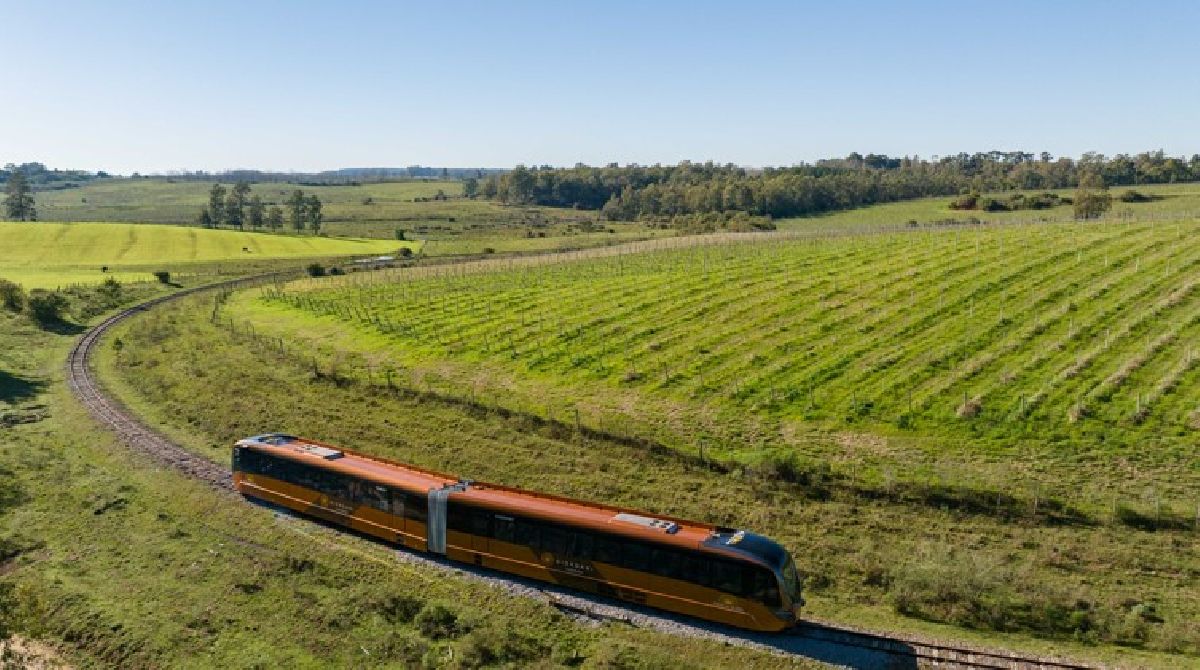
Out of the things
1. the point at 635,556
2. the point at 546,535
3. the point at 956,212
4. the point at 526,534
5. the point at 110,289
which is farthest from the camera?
the point at 956,212

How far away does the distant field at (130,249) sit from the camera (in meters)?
129

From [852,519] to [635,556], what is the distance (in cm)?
1234

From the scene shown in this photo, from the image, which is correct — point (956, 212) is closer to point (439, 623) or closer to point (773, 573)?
point (773, 573)

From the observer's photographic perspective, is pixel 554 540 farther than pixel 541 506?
No

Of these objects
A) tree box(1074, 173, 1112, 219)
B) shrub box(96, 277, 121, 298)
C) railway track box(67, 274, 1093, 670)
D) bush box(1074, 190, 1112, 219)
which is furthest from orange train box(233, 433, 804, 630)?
bush box(1074, 190, 1112, 219)

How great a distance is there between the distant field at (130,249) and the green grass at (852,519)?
273ft

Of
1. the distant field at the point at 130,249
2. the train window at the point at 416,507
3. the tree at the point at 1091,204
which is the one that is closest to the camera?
the train window at the point at 416,507

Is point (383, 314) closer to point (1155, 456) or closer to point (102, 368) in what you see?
point (102, 368)

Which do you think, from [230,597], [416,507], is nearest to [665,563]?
[416,507]

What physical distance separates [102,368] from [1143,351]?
76180 millimetres

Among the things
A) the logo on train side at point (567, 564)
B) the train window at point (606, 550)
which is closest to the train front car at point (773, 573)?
the train window at point (606, 550)

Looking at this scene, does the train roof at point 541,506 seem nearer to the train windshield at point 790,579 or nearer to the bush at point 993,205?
the train windshield at point 790,579

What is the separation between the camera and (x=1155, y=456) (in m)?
38.8

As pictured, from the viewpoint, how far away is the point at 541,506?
31.0 m
